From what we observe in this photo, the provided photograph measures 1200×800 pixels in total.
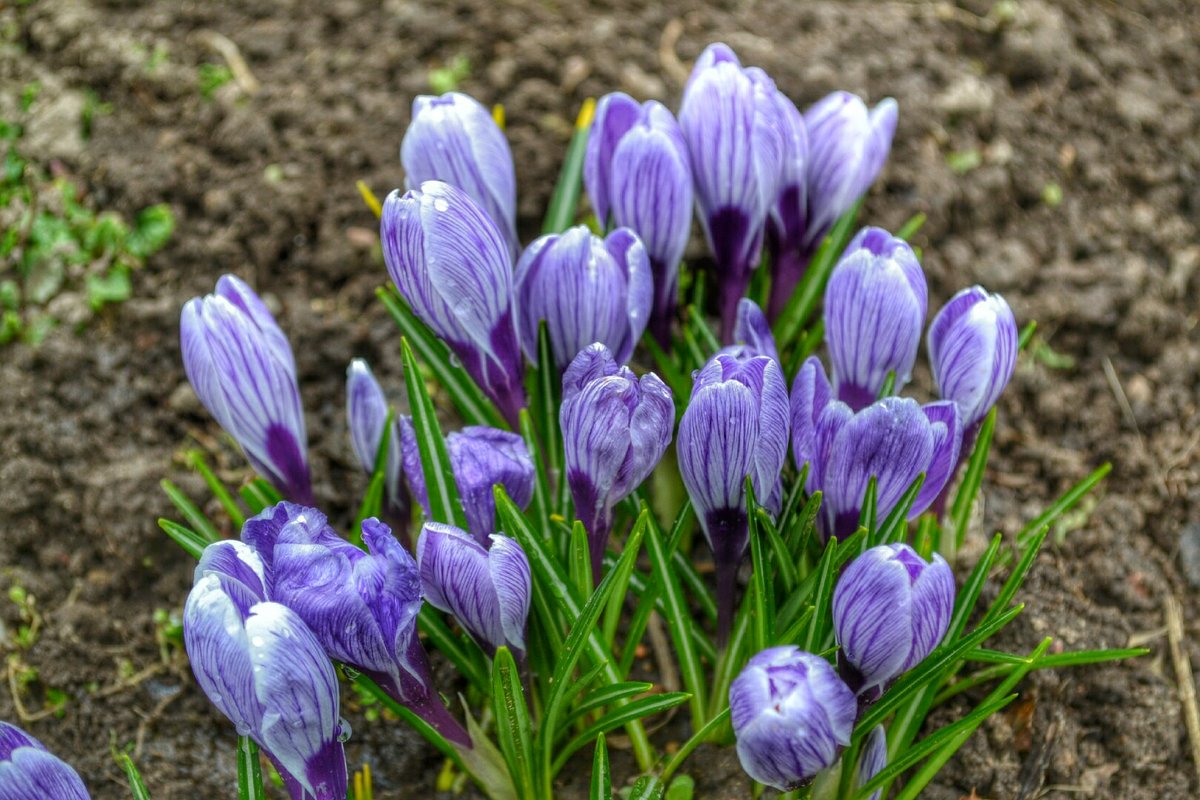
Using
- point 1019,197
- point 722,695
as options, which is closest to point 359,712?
point 722,695

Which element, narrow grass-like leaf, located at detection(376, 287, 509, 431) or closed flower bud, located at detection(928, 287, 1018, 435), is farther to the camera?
narrow grass-like leaf, located at detection(376, 287, 509, 431)

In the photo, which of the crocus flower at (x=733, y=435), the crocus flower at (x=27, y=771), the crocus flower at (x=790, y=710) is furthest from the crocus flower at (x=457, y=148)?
the crocus flower at (x=27, y=771)

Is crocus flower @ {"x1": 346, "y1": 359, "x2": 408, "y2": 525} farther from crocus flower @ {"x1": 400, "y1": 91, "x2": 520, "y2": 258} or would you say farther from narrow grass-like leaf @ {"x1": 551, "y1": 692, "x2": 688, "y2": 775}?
narrow grass-like leaf @ {"x1": 551, "y1": 692, "x2": 688, "y2": 775}

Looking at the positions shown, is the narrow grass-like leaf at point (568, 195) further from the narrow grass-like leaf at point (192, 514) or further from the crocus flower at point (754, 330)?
the narrow grass-like leaf at point (192, 514)

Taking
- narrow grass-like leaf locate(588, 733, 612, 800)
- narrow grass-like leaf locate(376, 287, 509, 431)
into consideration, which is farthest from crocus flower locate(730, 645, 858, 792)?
narrow grass-like leaf locate(376, 287, 509, 431)

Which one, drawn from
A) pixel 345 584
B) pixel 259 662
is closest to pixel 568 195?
pixel 345 584

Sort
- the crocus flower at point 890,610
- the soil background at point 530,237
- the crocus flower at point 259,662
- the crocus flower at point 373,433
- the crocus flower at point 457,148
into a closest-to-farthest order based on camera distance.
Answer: the crocus flower at point 259,662
the crocus flower at point 890,610
the crocus flower at point 457,148
the crocus flower at point 373,433
the soil background at point 530,237
